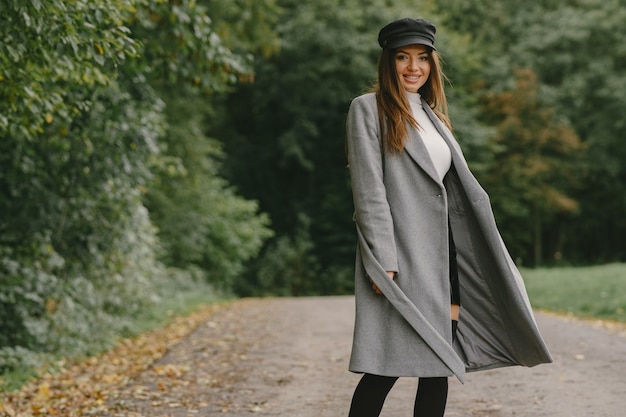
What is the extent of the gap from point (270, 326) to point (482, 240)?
772cm

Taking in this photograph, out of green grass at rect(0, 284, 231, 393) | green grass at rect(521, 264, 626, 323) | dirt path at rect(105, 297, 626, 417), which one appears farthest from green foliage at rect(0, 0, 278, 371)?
green grass at rect(521, 264, 626, 323)

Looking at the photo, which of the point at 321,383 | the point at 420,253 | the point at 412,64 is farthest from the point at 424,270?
the point at 321,383

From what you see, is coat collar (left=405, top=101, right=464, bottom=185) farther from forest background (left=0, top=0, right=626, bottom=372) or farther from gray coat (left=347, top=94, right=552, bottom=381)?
forest background (left=0, top=0, right=626, bottom=372)

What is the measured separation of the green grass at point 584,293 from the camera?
37.4 feet

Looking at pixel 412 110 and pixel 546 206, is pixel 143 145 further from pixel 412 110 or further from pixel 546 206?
pixel 546 206

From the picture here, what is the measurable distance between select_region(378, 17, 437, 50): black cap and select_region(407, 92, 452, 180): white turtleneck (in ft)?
0.72

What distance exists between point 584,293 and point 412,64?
437 inches

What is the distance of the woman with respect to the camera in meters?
3.02

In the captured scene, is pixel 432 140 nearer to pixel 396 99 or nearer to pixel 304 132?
pixel 396 99

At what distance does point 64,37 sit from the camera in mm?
4941

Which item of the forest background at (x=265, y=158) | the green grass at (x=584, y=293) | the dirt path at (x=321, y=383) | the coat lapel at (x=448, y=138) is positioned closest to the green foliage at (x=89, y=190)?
the forest background at (x=265, y=158)

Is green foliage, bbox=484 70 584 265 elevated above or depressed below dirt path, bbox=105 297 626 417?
above

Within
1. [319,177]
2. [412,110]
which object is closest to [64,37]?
[412,110]

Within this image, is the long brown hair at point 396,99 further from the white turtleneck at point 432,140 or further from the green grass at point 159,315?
the green grass at point 159,315
